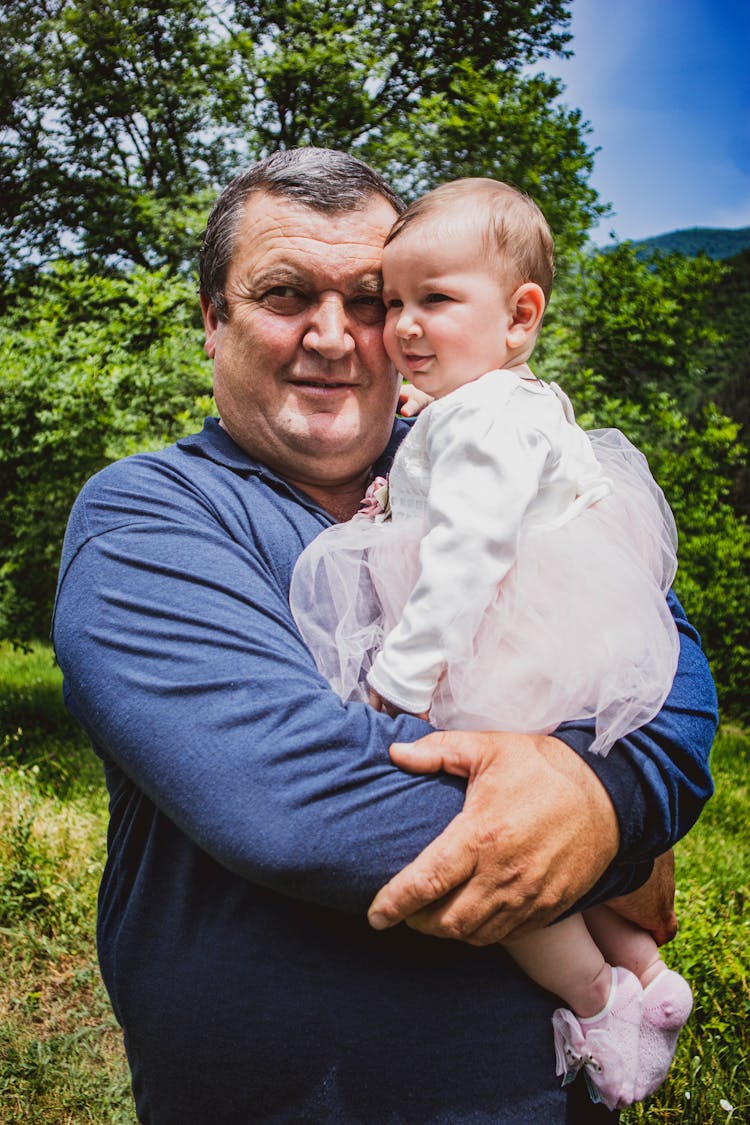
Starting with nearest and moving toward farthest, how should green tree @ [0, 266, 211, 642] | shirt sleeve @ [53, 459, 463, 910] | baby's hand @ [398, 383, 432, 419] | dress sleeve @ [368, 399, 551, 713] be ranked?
shirt sleeve @ [53, 459, 463, 910] < dress sleeve @ [368, 399, 551, 713] < baby's hand @ [398, 383, 432, 419] < green tree @ [0, 266, 211, 642]

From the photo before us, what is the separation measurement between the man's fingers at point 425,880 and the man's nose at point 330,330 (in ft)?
3.47

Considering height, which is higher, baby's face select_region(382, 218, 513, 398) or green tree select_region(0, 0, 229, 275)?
green tree select_region(0, 0, 229, 275)

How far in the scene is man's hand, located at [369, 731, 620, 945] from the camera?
1213mm

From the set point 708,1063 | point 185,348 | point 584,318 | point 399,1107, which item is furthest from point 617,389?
point 399,1107

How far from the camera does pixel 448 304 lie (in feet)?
5.53

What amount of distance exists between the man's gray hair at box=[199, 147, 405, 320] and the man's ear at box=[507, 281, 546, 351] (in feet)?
1.36

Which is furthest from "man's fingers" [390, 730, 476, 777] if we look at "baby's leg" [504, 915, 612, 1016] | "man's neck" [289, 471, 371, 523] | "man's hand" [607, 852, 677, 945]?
"man's neck" [289, 471, 371, 523]

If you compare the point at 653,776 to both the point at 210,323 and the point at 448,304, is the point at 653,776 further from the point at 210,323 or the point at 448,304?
the point at 210,323

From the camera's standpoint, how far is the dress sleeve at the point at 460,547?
53.3 inches

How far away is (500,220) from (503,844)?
1177 millimetres

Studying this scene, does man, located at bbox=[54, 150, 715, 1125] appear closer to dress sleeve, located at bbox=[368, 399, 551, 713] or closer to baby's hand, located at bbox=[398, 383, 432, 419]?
dress sleeve, located at bbox=[368, 399, 551, 713]

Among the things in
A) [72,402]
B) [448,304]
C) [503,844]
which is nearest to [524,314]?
[448,304]

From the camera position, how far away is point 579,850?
1.29 metres

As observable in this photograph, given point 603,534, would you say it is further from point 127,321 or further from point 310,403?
point 127,321
